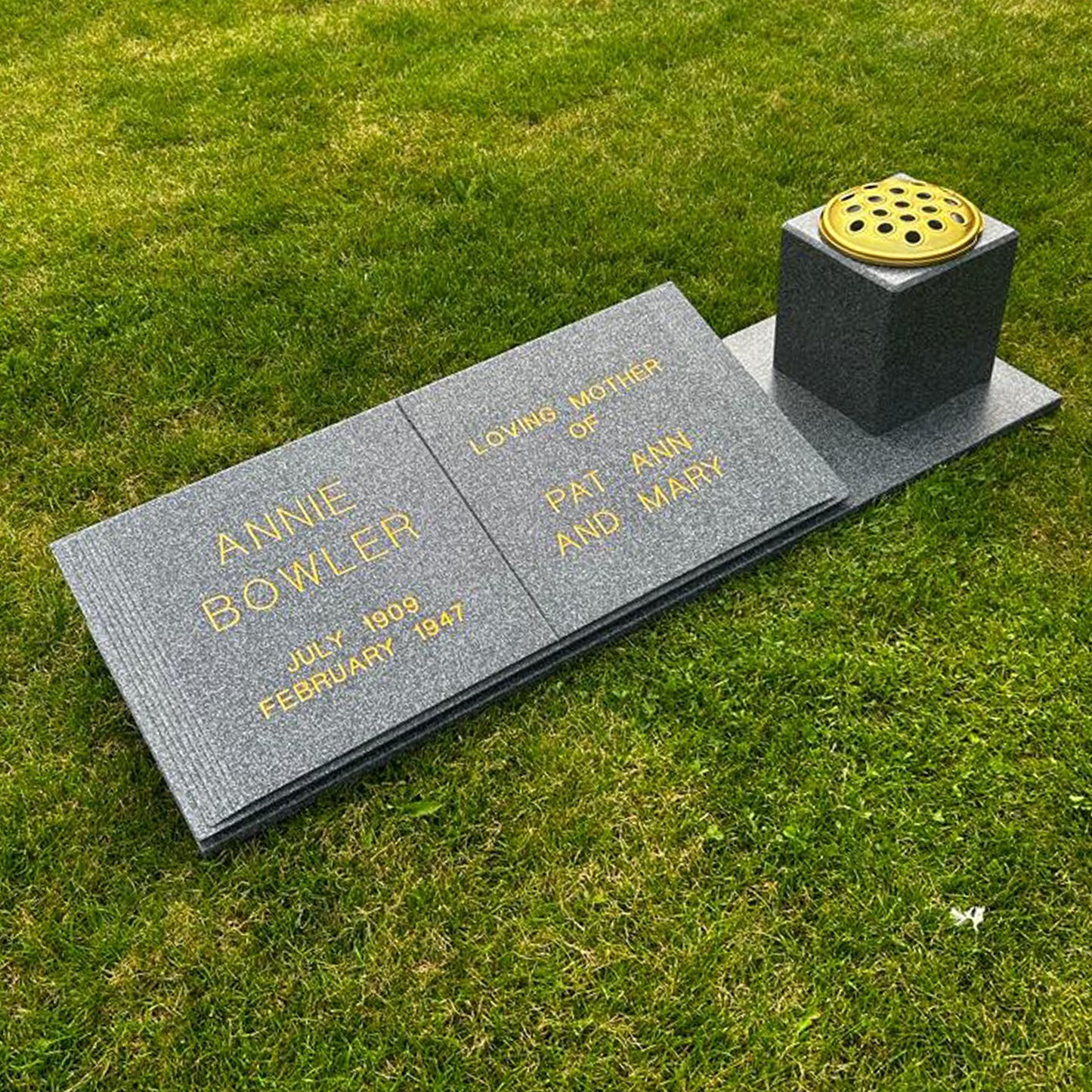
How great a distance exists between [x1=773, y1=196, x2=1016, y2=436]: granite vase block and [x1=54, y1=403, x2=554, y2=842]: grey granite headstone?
1646 millimetres

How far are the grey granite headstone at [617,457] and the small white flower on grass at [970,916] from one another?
1.43m

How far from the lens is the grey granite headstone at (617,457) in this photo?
4.05 metres

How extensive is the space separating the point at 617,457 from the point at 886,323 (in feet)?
3.68

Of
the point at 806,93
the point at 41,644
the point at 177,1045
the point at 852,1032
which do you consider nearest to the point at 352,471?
the point at 41,644

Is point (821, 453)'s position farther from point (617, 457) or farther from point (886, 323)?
point (617, 457)

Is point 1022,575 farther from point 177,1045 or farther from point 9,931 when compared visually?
point 9,931

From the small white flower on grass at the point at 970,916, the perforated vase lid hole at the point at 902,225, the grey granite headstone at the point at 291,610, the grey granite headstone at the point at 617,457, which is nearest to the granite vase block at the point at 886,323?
the perforated vase lid hole at the point at 902,225

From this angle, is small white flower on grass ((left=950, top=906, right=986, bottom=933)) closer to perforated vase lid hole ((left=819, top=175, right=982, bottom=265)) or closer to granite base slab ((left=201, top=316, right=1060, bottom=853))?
granite base slab ((left=201, top=316, right=1060, bottom=853))

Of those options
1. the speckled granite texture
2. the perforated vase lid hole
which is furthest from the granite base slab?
the perforated vase lid hole

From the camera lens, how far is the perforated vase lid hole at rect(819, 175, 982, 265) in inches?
164

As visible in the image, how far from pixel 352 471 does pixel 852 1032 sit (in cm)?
247

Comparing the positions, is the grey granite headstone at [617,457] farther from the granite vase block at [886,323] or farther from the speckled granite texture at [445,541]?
the granite vase block at [886,323]

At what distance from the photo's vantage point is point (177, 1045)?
3129mm

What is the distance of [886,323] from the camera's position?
13.8 ft
